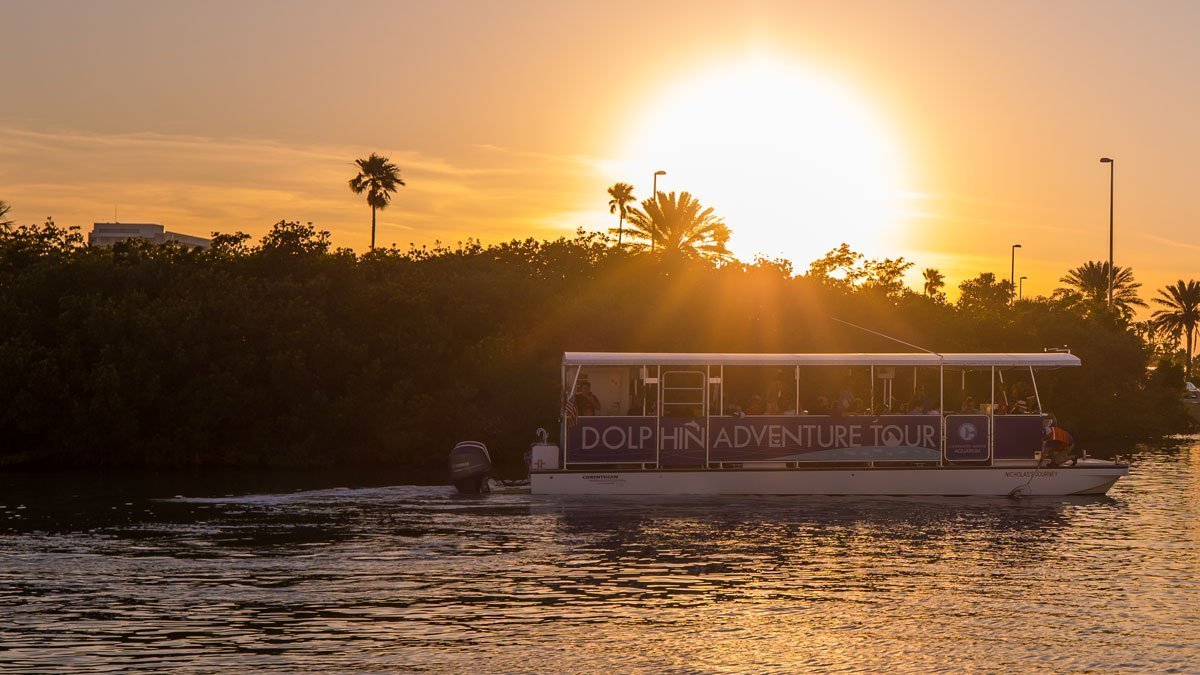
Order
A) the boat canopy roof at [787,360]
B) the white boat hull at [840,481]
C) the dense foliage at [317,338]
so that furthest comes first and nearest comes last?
the dense foliage at [317,338]
the white boat hull at [840,481]
the boat canopy roof at [787,360]

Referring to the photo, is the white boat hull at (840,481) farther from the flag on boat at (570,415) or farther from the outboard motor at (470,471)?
the outboard motor at (470,471)

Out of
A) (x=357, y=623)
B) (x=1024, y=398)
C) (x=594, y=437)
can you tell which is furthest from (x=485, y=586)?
(x=1024, y=398)

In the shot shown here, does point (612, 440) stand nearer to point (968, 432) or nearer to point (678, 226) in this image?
point (968, 432)

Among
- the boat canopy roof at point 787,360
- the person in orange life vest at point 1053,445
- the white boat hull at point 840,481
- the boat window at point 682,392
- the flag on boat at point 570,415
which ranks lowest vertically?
the white boat hull at point 840,481

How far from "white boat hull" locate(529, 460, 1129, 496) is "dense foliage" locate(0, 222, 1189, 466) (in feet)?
57.3

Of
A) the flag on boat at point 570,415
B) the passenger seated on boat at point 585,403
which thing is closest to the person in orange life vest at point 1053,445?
the passenger seated on boat at point 585,403

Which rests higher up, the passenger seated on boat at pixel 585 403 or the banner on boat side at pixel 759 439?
the passenger seated on boat at pixel 585 403

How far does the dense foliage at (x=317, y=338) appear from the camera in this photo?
4462cm

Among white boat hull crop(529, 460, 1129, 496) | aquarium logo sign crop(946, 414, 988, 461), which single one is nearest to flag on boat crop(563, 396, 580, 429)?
white boat hull crop(529, 460, 1129, 496)

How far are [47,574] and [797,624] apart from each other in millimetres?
11928

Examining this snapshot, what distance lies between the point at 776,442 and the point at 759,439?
17.5 inches

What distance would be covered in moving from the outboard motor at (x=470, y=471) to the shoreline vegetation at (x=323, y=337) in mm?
13516

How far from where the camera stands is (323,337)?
48469 millimetres

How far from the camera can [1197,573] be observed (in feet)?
74.9
